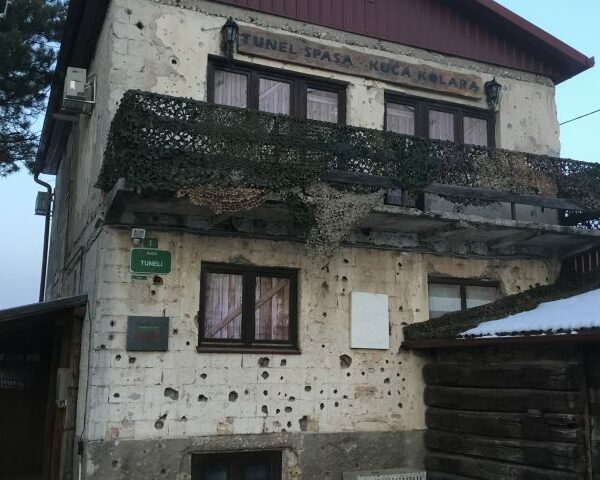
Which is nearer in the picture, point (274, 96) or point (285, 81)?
point (274, 96)

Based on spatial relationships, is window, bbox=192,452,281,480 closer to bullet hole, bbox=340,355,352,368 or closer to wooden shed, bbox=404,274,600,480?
bullet hole, bbox=340,355,352,368

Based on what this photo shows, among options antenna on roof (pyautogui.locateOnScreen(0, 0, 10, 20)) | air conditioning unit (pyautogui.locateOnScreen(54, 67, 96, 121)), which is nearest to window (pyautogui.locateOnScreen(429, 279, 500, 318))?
air conditioning unit (pyautogui.locateOnScreen(54, 67, 96, 121))

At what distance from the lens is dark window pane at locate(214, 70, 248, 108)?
10.0 m

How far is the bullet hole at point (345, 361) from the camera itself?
9766 millimetres

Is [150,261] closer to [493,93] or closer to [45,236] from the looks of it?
[493,93]

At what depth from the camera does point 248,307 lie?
950 cm

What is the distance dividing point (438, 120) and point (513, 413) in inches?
211

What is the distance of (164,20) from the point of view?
381 inches

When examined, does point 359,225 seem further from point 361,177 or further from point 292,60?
point 292,60

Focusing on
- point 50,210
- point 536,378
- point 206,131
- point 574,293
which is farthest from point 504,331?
point 50,210

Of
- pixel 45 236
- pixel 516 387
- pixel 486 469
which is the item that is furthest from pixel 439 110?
pixel 45 236

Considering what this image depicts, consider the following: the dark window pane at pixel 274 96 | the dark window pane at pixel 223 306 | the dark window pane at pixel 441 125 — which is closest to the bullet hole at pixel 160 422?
the dark window pane at pixel 223 306

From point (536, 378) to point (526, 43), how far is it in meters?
6.91

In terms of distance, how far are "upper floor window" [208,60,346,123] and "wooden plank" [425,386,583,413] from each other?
4619 mm
